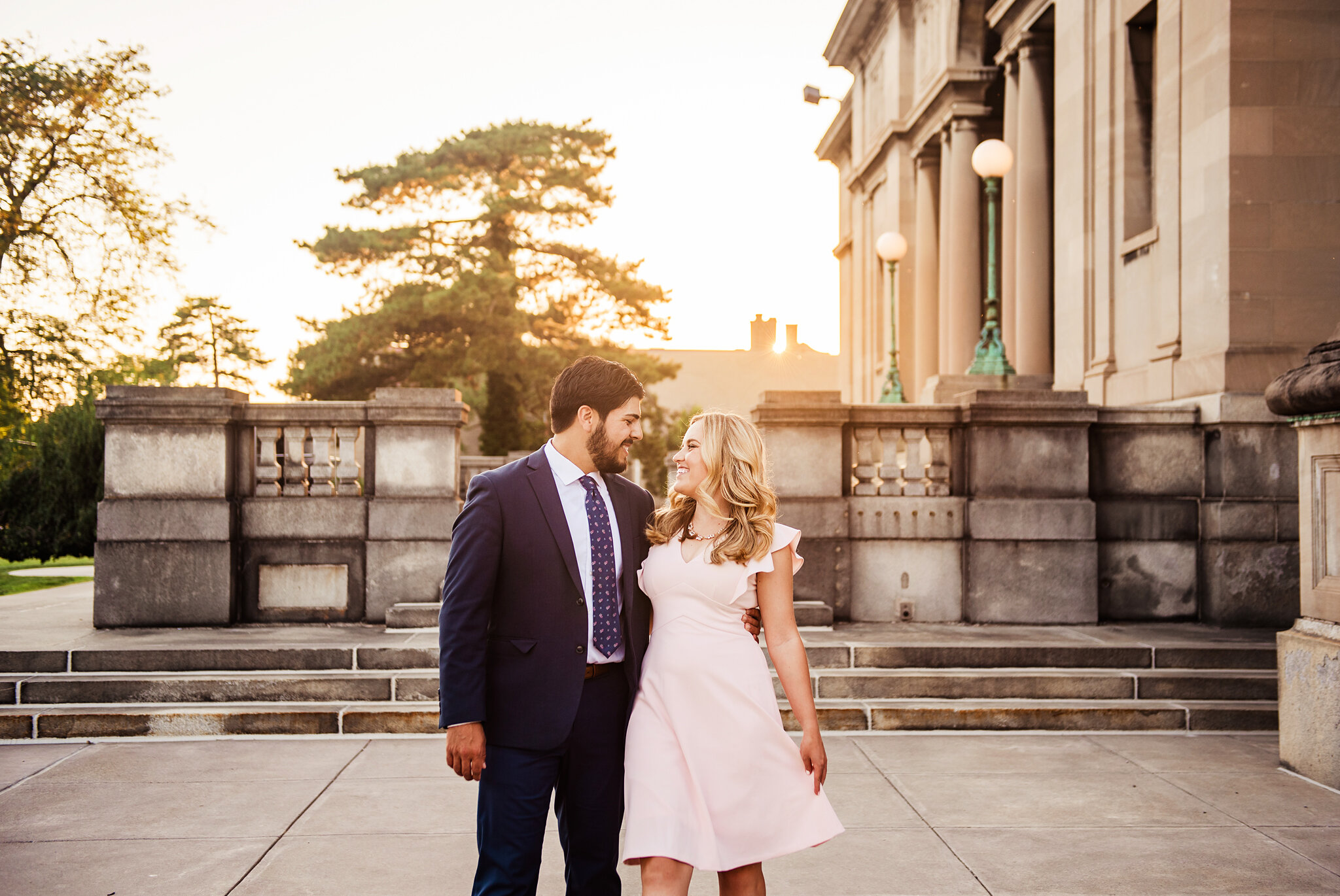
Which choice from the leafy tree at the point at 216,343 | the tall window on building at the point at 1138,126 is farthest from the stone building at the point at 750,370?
the tall window on building at the point at 1138,126

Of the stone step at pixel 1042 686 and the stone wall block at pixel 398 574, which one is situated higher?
the stone wall block at pixel 398 574

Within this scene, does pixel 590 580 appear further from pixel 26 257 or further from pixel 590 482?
pixel 26 257

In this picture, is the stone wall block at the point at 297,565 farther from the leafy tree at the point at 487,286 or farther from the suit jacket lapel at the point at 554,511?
the leafy tree at the point at 487,286

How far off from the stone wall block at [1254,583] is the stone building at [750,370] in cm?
6434

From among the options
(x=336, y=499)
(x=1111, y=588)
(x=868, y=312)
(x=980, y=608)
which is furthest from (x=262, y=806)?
(x=868, y=312)

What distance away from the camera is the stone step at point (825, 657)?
25.1ft

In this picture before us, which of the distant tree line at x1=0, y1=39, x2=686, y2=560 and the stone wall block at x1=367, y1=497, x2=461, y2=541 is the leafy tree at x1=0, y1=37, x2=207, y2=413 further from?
the stone wall block at x1=367, y1=497, x2=461, y2=541

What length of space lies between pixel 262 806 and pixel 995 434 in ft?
22.1

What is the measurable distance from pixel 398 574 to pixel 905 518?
4496 mm

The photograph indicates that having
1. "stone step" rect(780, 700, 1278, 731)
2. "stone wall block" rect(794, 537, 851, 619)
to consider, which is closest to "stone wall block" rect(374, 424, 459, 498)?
"stone wall block" rect(794, 537, 851, 619)

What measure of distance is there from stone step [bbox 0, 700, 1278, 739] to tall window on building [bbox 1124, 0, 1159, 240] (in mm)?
7648

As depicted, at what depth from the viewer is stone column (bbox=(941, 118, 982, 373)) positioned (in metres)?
20.3

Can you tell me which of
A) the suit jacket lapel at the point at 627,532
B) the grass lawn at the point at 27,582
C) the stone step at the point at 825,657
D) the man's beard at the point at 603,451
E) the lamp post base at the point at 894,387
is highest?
the lamp post base at the point at 894,387

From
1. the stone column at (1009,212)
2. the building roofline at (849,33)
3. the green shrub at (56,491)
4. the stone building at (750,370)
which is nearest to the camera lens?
the stone column at (1009,212)
